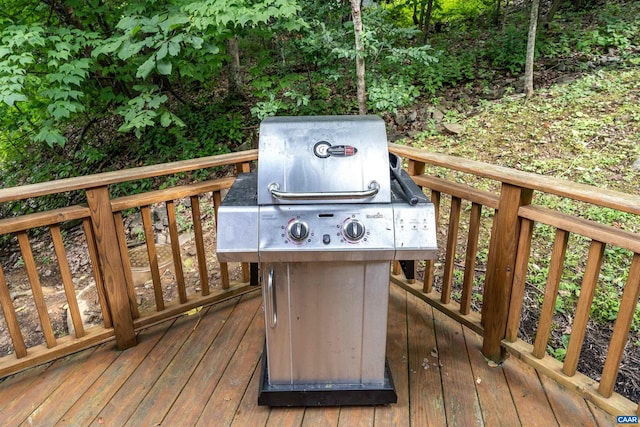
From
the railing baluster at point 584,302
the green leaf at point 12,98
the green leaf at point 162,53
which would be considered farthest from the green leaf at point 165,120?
the railing baluster at point 584,302

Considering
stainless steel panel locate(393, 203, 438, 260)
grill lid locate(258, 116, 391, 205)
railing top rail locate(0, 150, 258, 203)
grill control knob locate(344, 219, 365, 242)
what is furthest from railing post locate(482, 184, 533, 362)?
railing top rail locate(0, 150, 258, 203)

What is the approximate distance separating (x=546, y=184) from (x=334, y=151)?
870mm

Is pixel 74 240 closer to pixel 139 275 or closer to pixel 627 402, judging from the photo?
pixel 139 275

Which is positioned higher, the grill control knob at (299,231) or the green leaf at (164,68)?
the green leaf at (164,68)

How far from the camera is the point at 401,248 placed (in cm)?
141

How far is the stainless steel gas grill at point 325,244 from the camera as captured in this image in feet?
4.65

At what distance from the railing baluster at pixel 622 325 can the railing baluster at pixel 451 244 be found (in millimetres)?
795

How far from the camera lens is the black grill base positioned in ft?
5.65

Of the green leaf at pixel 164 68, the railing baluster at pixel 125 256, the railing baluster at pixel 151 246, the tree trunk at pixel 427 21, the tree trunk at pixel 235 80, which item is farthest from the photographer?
the tree trunk at pixel 427 21

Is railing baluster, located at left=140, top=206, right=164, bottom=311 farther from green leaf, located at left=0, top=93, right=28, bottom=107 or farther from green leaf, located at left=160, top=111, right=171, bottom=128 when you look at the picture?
green leaf, located at left=160, top=111, right=171, bottom=128

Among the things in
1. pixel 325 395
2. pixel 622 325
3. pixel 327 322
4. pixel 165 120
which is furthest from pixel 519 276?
pixel 165 120

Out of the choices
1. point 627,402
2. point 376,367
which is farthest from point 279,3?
point 627,402

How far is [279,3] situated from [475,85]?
361cm

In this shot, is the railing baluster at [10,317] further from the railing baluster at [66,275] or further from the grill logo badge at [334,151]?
the grill logo badge at [334,151]
